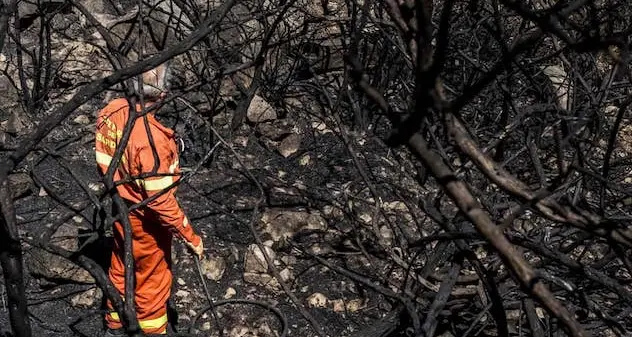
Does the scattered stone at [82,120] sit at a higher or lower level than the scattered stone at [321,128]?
lower

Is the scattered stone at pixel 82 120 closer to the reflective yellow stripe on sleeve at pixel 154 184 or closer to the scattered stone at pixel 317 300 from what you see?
the scattered stone at pixel 317 300

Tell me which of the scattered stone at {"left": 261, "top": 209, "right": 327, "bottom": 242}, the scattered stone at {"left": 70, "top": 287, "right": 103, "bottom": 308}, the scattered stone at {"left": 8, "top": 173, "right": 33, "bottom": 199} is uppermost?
the scattered stone at {"left": 8, "top": 173, "right": 33, "bottom": 199}

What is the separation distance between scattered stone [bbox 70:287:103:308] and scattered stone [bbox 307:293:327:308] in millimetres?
1240

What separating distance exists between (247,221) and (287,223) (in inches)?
13.3

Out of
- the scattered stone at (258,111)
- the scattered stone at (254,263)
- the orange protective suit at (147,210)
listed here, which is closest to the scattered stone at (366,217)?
the scattered stone at (254,263)

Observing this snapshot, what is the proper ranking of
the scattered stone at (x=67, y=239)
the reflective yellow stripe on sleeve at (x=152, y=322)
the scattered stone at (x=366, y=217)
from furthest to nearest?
1. the scattered stone at (x=366, y=217)
2. the scattered stone at (x=67, y=239)
3. the reflective yellow stripe on sleeve at (x=152, y=322)

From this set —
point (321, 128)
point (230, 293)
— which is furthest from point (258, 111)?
point (230, 293)

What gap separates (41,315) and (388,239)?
2260mm

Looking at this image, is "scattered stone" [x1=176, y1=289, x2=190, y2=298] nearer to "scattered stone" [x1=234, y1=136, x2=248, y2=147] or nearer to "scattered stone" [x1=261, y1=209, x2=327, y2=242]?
"scattered stone" [x1=261, y1=209, x2=327, y2=242]

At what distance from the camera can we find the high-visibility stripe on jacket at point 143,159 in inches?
173

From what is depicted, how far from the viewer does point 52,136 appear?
6.42 metres

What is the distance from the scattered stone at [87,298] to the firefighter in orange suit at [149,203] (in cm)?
23

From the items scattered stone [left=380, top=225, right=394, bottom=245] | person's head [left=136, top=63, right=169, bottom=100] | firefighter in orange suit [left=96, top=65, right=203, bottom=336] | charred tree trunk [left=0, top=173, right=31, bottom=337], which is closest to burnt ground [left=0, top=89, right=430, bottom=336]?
scattered stone [left=380, top=225, right=394, bottom=245]

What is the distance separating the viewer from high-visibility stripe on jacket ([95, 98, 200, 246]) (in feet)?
14.4
